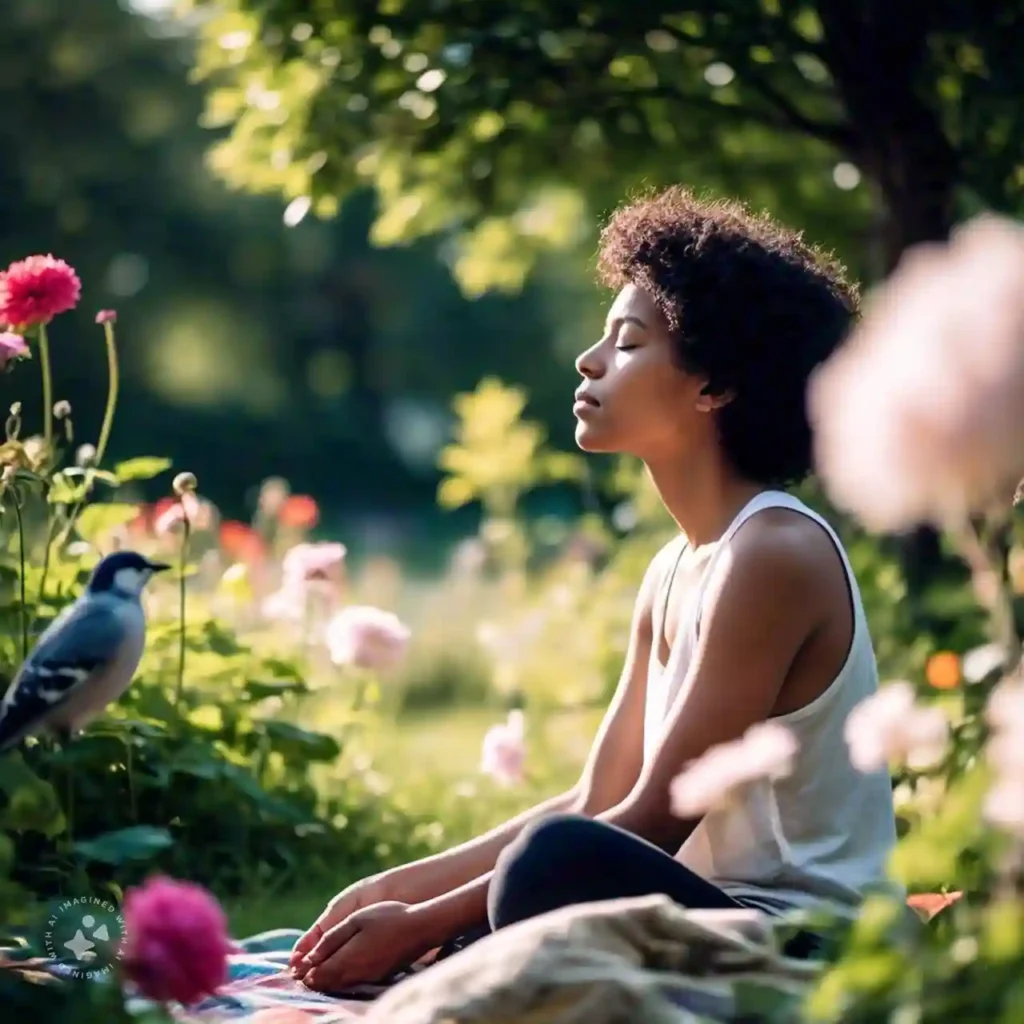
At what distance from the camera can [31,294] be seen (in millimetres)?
3330

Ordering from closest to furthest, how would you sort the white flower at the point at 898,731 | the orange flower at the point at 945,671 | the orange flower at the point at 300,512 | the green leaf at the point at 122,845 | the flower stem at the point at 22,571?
the white flower at the point at 898,731 → the green leaf at the point at 122,845 → the flower stem at the point at 22,571 → the orange flower at the point at 945,671 → the orange flower at the point at 300,512

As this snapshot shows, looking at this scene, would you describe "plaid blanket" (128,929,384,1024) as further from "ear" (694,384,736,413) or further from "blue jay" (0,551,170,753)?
"ear" (694,384,736,413)

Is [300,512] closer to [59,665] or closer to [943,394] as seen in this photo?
[59,665]

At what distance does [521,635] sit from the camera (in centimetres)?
639

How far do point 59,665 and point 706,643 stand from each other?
112cm

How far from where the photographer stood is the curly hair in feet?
9.37

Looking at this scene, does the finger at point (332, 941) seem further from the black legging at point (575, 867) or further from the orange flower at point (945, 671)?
the orange flower at point (945, 671)

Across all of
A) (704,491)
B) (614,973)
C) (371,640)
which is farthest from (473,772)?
(614,973)

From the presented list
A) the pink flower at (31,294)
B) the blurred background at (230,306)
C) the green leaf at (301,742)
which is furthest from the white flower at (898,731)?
the blurred background at (230,306)

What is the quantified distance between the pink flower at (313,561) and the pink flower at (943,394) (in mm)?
3213

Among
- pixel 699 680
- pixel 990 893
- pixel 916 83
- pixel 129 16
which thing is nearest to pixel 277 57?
pixel 916 83

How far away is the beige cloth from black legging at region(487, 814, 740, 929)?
187 mm

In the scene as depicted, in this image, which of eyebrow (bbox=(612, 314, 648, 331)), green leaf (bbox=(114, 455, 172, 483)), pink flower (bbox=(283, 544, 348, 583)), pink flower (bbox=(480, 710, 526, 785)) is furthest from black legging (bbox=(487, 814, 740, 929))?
pink flower (bbox=(480, 710, 526, 785))

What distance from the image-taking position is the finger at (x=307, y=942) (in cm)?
297
